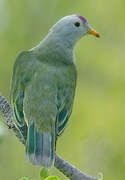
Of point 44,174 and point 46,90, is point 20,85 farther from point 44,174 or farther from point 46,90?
point 44,174

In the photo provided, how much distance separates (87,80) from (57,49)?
3616 millimetres

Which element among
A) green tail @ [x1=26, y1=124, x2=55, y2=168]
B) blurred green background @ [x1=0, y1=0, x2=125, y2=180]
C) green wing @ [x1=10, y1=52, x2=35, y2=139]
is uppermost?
green wing @ [x1=10, y1=52, x2=35, y2=139]

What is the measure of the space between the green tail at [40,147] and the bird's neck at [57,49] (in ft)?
3.67

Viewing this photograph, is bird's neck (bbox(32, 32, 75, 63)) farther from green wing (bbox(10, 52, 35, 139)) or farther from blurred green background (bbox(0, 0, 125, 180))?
blurred green background (bbox(0, 0, 125, 180))

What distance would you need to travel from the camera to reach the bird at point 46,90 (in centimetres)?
500

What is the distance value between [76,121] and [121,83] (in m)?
0.93

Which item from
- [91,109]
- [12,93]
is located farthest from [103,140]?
[12,93]

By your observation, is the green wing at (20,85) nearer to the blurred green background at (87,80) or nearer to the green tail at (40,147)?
the green tail at (40,147)

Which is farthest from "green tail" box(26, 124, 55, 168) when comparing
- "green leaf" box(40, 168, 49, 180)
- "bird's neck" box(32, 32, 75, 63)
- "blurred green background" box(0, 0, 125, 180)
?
"blurred green background" box(0, 0, 125, 180)

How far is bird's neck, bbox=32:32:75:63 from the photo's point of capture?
5.97 m

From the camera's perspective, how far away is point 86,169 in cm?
773

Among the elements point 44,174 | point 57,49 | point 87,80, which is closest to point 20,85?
point 57,49

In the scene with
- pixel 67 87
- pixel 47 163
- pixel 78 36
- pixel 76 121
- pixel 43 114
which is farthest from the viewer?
pixel 76 121

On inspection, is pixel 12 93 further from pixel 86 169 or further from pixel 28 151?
pixel 86 169
